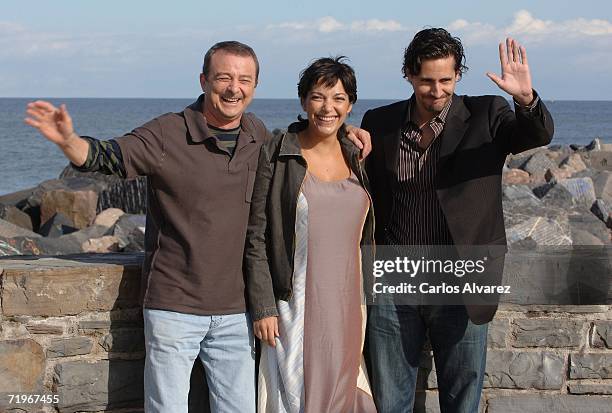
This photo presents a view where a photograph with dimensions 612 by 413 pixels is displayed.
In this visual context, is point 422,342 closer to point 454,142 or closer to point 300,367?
point 300,367

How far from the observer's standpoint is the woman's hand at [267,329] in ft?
12.6

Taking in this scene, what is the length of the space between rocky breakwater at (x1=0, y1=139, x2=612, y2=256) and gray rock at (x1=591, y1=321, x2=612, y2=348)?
419 centimetres

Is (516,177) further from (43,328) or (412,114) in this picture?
(43,328)

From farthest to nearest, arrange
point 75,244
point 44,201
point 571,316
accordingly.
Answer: point 44,201
point 75,244
point 571,316

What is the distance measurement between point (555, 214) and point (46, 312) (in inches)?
309

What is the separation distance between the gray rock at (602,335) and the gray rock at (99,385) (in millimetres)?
2098

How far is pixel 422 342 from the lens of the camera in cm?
408

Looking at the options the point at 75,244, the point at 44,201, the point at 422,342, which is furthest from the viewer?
the point at 44,201

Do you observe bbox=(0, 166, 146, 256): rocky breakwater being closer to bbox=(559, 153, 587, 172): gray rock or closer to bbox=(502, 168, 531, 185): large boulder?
bbox=(502, 168, 531, 185): large boulder

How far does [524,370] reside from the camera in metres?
4.55

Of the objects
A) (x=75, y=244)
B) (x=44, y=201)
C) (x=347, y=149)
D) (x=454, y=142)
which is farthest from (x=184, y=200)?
(x=44, y=201)

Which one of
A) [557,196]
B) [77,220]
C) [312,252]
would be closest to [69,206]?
[77,220]

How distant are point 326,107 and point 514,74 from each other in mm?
750
